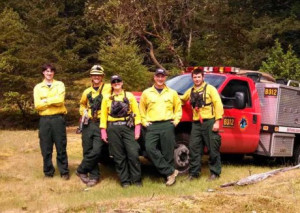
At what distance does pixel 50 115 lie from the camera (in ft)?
27.1

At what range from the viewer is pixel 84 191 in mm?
7586

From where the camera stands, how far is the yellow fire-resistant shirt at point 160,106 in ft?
25.4

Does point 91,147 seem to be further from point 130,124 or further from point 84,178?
point 130,124

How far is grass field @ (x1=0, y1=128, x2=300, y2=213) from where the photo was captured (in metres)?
5.30

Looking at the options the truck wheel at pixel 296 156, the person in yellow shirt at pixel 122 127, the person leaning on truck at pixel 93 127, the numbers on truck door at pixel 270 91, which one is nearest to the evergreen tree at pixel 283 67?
the truck wheel at pixel 296 156

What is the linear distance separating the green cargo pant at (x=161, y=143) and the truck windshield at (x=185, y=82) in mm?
1375

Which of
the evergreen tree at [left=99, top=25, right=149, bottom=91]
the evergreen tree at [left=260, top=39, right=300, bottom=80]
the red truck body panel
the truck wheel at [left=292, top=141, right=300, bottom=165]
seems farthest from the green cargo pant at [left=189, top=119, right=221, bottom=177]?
the evergreen tree at [left=99, top=25, right=149, bottom=91]

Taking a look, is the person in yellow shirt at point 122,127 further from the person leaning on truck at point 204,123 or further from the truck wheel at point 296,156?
the truck wheel at point 296,156

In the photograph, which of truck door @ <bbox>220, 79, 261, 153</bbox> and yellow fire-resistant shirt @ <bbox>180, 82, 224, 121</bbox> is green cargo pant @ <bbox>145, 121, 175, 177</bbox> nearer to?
yellow fire-resistant shirt @ <bbox>180, 82, 224, 121</bbox>

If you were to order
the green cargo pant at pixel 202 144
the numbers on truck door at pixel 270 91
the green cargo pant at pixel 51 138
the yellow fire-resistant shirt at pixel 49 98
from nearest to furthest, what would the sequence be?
1. the green cargo pant at pixel 202 144
2. the yellow fire-resistant shirt at pixel 49 98
3. the green cargo pant at pixel 51 138
4. the numbers on truck door at pixel 270 91

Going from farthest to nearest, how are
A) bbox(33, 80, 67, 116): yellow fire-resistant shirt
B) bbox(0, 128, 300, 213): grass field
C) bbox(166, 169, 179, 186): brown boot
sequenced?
bbox(33, 80, 67, 116): yellow fire-resistant shirt → bbox(166, 169, 179, 186): brown boot → bbox(0, 128, 300, 213): grass field

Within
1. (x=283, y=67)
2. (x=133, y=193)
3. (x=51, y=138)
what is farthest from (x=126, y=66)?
(x=133, y=193)

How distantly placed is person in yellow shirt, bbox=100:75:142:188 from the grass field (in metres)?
0.41

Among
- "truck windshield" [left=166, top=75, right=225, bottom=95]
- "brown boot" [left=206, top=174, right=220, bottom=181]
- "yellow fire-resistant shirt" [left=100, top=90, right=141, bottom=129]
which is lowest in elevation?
"brown boot" [left=206, top=174, right=220, bottom=181]
